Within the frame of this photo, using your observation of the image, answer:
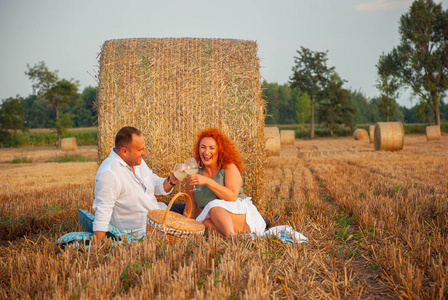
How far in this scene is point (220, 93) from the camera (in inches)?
238

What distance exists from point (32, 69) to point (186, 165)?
4170cm

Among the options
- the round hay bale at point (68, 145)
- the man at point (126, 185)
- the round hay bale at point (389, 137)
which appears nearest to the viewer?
the man at point (126, 185)

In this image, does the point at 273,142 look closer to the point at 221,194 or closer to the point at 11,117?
the point at 221,194

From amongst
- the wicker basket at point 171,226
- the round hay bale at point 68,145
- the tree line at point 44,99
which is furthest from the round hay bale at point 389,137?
the tree line at point 44,99

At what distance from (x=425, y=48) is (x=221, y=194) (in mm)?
46034

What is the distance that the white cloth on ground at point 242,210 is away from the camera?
170 inches

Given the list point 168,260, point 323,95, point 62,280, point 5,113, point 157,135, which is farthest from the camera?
point 323,95

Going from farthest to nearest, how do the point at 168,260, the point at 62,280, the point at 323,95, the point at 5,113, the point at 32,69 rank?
the point at 323,95, the point at 32,69, the point at 5,113, the point at 168,260, the point at 62,280

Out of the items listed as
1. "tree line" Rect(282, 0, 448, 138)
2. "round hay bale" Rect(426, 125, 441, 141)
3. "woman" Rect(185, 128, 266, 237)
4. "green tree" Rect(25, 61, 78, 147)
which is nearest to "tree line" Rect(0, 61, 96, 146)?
"green tree" Rect(25, 61, 78, 147)

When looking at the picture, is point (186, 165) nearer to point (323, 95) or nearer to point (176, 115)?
point (176, 115)

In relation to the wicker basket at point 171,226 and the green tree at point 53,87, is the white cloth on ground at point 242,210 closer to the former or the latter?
the wicker basket at point 171,226

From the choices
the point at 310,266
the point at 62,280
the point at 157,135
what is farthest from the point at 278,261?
the point at 157,135

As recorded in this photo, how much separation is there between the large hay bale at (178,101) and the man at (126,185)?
1.56m

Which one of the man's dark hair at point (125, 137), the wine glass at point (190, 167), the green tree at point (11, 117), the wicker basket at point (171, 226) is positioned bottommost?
the wicker basket at point (171, 226)
